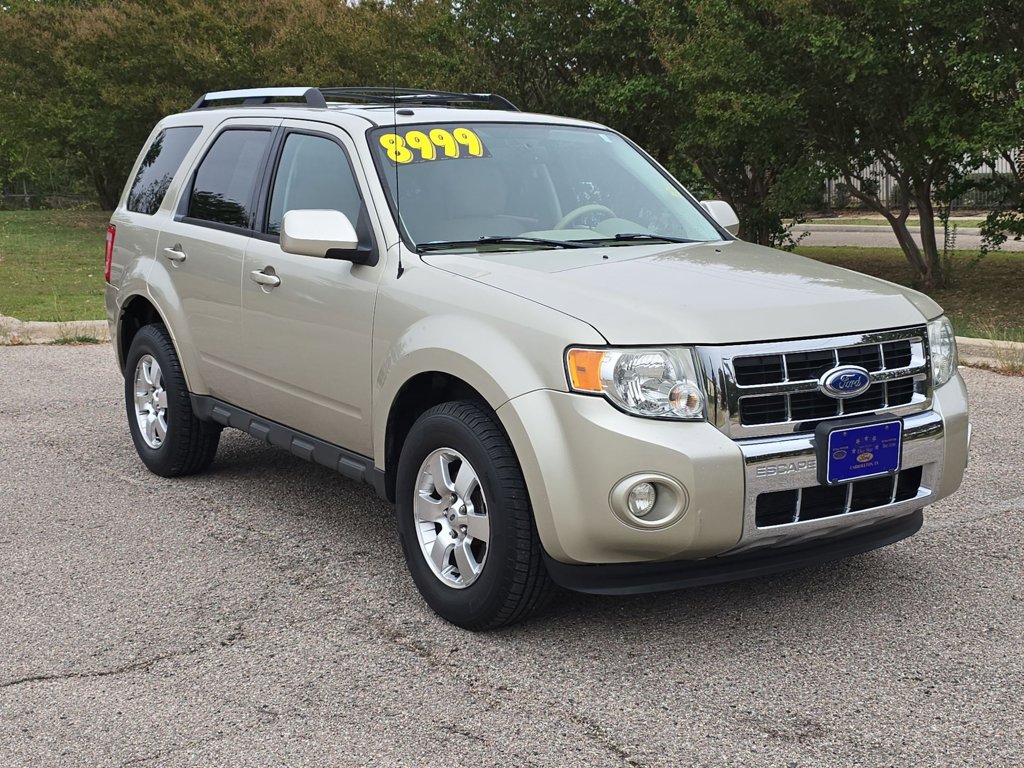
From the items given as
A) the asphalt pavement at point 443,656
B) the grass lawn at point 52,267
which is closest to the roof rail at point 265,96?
the asphalt pavement at point 443,656

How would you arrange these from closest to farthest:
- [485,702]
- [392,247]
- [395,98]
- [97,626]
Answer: [485,702] → [97,626] → [392,247] → [395,98]

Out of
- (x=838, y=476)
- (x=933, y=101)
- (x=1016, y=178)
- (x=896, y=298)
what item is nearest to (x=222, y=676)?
(x=838, y=476)

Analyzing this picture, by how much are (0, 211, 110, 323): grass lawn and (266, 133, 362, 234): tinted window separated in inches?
306

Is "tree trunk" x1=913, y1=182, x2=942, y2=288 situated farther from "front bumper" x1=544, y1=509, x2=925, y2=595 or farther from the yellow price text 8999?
"front bumper" x1=544, y1=509, x2=925, y2=595

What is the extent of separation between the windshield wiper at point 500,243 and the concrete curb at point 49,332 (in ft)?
24.8

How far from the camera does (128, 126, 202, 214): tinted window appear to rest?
21.1ft

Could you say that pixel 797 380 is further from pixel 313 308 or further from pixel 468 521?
pixel 313 308

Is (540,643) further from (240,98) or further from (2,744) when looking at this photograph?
(240,98)

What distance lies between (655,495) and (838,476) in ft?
2.02

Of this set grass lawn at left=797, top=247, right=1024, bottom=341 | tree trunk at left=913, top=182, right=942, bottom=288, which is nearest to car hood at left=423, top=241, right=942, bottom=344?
grass lawn at left=797, top=247, right=1024, bottom=341

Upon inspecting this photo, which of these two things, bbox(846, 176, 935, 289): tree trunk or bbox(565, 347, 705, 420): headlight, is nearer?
bbox(565, 347, 705, 420): headlight

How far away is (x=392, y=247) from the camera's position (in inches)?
184

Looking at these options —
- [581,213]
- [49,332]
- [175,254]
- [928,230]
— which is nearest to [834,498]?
[581,213]

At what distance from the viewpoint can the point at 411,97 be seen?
19.3ft
